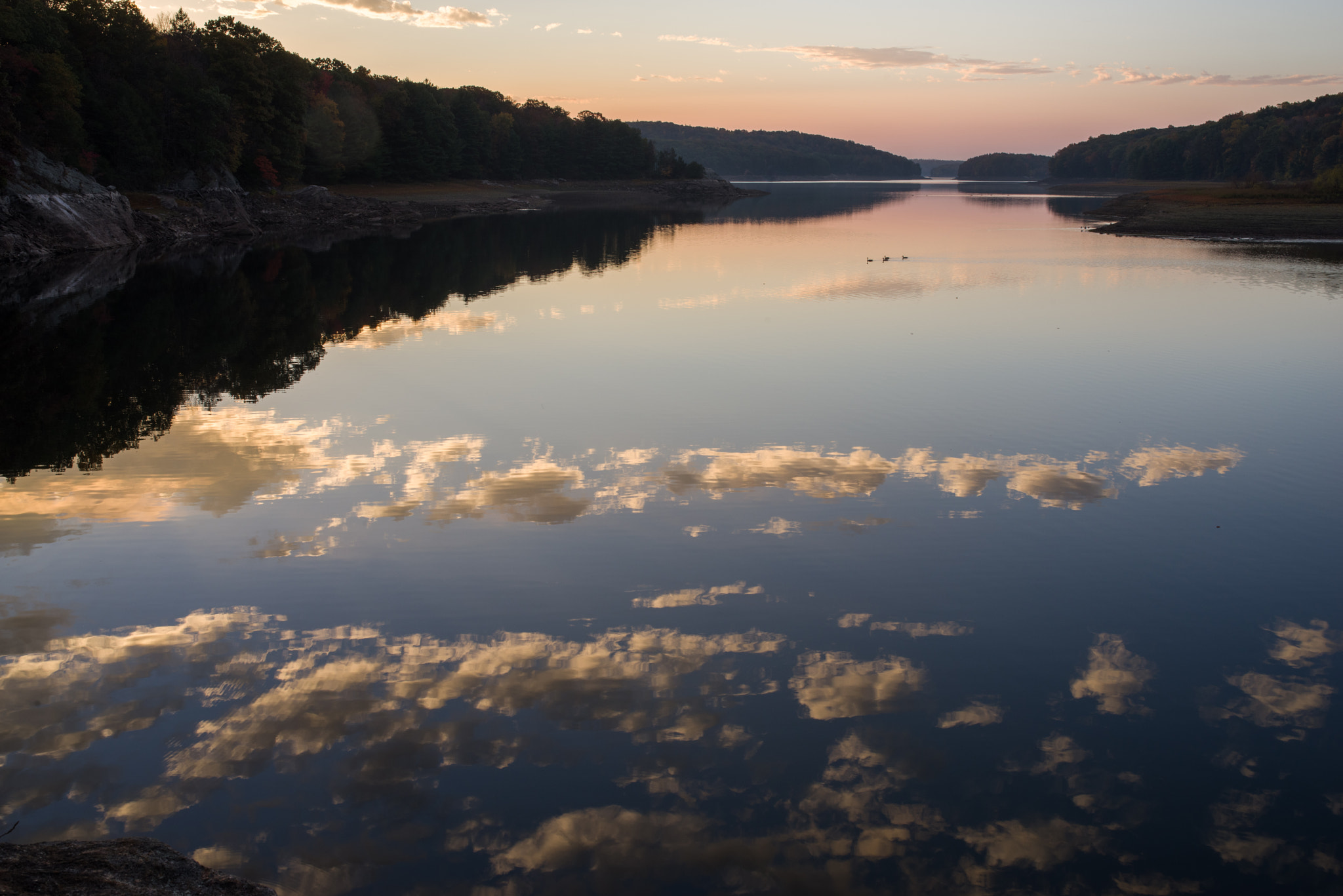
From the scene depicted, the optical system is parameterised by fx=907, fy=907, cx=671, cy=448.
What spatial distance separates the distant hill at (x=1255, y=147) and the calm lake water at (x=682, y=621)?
155 m

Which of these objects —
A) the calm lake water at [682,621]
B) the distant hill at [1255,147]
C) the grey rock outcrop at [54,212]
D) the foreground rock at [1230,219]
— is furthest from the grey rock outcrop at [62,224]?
the distant hill at [1255,147]

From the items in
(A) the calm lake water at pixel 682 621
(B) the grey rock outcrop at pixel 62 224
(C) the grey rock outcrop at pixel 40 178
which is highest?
(C) the grey rock outcrop at pixel 40 178

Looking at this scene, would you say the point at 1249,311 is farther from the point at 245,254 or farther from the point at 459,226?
the point at 459,226

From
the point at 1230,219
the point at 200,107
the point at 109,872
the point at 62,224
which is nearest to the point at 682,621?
the point at 109,872

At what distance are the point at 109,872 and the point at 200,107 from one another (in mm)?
71582

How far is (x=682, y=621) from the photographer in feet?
28.1

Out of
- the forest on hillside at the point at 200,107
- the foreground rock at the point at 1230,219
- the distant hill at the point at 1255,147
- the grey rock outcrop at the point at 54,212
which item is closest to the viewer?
the grey rock outcrop at the point at 54,212

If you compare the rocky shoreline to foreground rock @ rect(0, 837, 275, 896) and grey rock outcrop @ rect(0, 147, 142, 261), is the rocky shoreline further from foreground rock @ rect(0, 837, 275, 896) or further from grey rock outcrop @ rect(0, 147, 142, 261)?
foreground rock @ rect(0, 837, 275, 896)

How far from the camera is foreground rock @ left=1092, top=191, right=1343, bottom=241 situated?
60625 mm

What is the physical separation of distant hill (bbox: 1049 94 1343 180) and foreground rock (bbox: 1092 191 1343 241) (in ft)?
237

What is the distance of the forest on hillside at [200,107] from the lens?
47.7m

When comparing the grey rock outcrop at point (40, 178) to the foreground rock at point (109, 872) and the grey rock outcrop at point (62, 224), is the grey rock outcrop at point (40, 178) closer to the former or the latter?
the grey rock outcrop at point (62, 224)

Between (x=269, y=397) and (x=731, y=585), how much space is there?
12.4 m

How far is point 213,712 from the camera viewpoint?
7074mm
